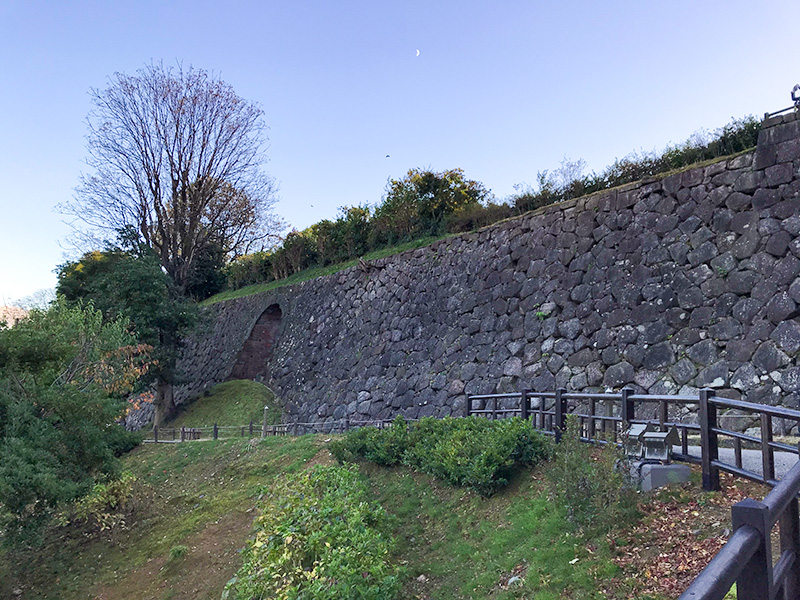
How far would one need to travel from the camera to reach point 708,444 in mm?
5566

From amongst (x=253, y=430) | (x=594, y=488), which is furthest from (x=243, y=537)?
(x=253, y=430)

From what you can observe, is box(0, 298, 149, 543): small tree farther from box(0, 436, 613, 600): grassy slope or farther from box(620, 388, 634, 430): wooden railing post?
box(620, 388, 634, 430): wooden railing post

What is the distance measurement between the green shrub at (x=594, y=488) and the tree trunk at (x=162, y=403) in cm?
1989

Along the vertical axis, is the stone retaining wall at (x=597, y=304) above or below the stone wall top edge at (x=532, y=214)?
below

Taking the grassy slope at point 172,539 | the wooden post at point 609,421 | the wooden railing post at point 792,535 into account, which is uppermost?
Result: the wooden railing post at point 792,535

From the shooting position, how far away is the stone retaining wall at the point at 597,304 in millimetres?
10578

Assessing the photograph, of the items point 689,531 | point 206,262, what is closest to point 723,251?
point 689,531

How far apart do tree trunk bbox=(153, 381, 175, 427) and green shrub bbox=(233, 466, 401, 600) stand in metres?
16.6

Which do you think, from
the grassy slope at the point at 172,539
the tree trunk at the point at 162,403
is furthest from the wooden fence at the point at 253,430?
the grassy slope at the point at 172,539

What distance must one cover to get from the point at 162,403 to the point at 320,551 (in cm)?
1896

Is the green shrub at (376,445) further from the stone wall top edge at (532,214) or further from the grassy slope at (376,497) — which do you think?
the stone wall top edge at (532,214)

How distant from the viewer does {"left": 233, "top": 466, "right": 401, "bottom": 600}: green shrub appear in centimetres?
586

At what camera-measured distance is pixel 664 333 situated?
11633 mm

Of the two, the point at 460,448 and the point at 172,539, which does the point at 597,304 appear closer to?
the point at 460,448
